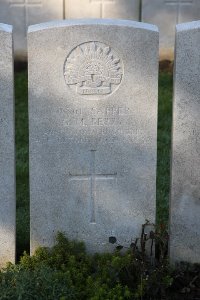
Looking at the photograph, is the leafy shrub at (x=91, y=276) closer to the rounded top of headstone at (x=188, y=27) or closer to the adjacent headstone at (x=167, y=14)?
the rounded top of headstone at (x=188, y=27)

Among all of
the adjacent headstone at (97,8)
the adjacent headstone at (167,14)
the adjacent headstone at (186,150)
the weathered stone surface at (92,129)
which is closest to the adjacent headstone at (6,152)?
the weathered stone surface at (92,129)

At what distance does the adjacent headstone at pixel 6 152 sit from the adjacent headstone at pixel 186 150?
97 centimetres

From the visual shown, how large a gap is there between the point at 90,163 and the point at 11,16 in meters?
5.29

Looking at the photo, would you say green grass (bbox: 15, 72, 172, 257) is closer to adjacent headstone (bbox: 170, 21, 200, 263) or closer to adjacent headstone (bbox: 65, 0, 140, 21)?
adjacent headstone (bbox: 170, 21, 200, 263)

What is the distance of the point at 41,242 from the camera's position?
15.7 feet

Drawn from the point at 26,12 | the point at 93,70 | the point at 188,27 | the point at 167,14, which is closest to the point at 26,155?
the point at 93,70

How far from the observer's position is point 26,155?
23.0 feet

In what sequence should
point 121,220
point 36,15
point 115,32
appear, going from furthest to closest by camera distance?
point 36,15, point 121,220, point 115,32

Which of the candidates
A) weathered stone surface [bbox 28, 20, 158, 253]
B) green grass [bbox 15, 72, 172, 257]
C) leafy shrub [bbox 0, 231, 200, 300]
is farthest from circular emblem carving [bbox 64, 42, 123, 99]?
green grass [bbox 15, 72, 172, 257]

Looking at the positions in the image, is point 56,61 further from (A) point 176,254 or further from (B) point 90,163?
(A) point 176,254

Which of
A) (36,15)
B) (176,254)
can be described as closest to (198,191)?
(176,254)

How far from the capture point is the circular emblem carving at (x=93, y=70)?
446cm

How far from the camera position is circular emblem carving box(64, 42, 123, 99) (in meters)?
4.46

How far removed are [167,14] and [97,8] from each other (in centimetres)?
89
